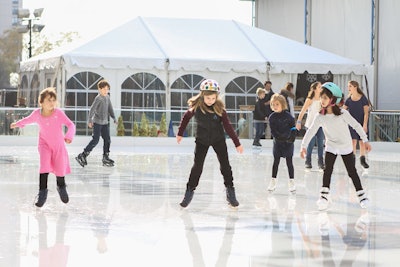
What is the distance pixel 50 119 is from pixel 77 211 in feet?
3.33

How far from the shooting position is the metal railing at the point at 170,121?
25.4 meters

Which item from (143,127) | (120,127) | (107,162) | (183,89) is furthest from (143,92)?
(107,162)

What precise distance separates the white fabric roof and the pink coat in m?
17.8

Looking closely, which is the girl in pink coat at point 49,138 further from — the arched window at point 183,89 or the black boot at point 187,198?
the arched window at point 183,89

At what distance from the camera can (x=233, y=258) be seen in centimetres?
688

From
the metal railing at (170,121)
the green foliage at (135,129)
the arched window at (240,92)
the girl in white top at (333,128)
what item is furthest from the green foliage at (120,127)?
the girl in white top at (333,128)

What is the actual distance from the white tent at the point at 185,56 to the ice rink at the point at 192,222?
1229cm

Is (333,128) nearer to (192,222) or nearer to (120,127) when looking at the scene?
(192,222)

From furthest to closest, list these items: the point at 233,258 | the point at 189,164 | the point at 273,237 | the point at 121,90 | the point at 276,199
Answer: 1. the point at 121,90
2. the point at 189,164
3. the point at 276,199
4. the point at 273,237
5. the point at 233,258

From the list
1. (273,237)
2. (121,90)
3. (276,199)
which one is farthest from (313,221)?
(121,90)

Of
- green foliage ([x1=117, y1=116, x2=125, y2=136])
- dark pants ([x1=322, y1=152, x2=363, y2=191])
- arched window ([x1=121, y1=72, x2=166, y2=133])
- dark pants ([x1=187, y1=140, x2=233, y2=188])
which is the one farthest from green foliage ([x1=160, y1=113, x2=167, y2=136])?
dark pants ([x1=187, y1=140, x2=233, y2=188])

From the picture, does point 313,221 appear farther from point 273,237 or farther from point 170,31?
point 170,31

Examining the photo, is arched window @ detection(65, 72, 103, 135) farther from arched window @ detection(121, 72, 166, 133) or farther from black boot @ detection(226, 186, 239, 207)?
black boot @ detection(226, 186, 239, 207)

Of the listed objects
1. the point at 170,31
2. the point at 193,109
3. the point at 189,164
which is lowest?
the point at 189,164
